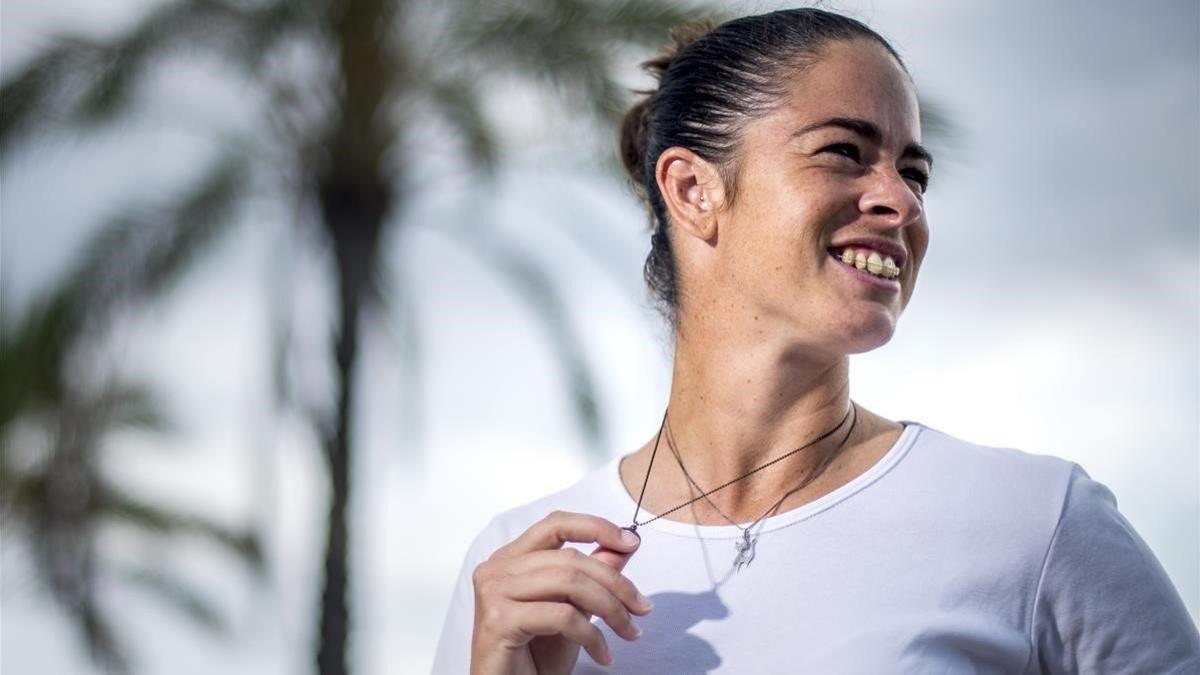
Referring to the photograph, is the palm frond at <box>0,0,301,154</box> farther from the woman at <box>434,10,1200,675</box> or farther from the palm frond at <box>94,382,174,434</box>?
the woman at <box>434,10,1200,675</box>

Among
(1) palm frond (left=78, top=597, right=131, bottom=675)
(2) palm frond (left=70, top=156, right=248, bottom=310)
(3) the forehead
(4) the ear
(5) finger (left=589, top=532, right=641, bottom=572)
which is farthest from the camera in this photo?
(1) palm frond (left=78, top=597, right=131, bottom=675)

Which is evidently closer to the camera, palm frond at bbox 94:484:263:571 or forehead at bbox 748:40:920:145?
forehead at bbox 748:40:920:145

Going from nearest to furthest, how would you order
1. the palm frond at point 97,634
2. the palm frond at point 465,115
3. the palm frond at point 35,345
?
1. the palm frond at point 35,345
2. the palm frond at point 465,115
3. the palm frond at point 97,634

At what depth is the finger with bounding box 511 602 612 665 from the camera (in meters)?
2.07

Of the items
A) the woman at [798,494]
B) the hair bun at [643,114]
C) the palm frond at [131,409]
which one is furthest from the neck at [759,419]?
the palm frond at [131,409]

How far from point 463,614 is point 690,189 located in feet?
2.65

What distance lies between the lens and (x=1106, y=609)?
6.68 feet

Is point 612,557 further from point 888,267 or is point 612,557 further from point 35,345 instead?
point 35,345

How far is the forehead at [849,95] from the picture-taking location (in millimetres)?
2369

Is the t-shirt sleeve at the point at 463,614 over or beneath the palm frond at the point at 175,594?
beneath

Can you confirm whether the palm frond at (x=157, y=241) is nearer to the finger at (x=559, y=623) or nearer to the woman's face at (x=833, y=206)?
the woman's face at (x=833, y=206)

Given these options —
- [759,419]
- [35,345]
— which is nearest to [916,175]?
[759,419]

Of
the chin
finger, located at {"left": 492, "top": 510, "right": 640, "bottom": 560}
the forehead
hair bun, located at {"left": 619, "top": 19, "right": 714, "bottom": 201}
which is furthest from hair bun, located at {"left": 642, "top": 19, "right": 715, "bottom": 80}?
finger, located at {"left": 492, "top": 510, "right": 640, "bottom": 560}

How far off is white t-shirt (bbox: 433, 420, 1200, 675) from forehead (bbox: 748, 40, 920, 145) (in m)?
0.49
